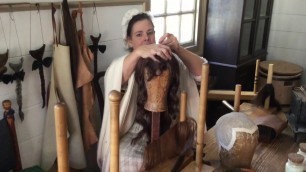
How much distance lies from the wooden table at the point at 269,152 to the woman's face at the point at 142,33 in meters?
0.47

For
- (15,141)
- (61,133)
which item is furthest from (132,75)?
(61,133)

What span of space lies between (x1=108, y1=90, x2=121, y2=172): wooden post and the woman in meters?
0.53

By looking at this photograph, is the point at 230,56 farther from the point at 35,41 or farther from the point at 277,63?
the point at 35,41

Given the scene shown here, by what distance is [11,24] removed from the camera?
126 cm

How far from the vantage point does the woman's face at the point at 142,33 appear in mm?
1355

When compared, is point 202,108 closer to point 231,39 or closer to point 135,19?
point 135,19

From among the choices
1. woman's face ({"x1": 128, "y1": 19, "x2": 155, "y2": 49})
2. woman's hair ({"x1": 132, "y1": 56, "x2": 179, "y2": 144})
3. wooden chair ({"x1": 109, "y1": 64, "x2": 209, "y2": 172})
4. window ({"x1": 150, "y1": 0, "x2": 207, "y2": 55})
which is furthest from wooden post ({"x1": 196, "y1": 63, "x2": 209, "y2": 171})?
window ({"x1": 150, "y1": 0, "x2": 207, "y2": 55})

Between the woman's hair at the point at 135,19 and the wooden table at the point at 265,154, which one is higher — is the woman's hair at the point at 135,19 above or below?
above

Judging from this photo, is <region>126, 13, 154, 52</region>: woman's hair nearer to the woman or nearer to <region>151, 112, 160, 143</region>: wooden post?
the woman

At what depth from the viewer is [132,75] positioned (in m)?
1.27

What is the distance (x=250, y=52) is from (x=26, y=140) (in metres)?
2.10

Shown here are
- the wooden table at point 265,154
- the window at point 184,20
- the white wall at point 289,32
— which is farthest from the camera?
the white wall at point 289,32

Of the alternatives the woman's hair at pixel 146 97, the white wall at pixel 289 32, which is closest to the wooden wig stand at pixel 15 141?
the woman's hair at pixel 146 97

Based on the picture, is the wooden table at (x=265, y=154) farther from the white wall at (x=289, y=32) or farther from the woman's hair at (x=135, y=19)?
the white wall at (x=289, y=32)
